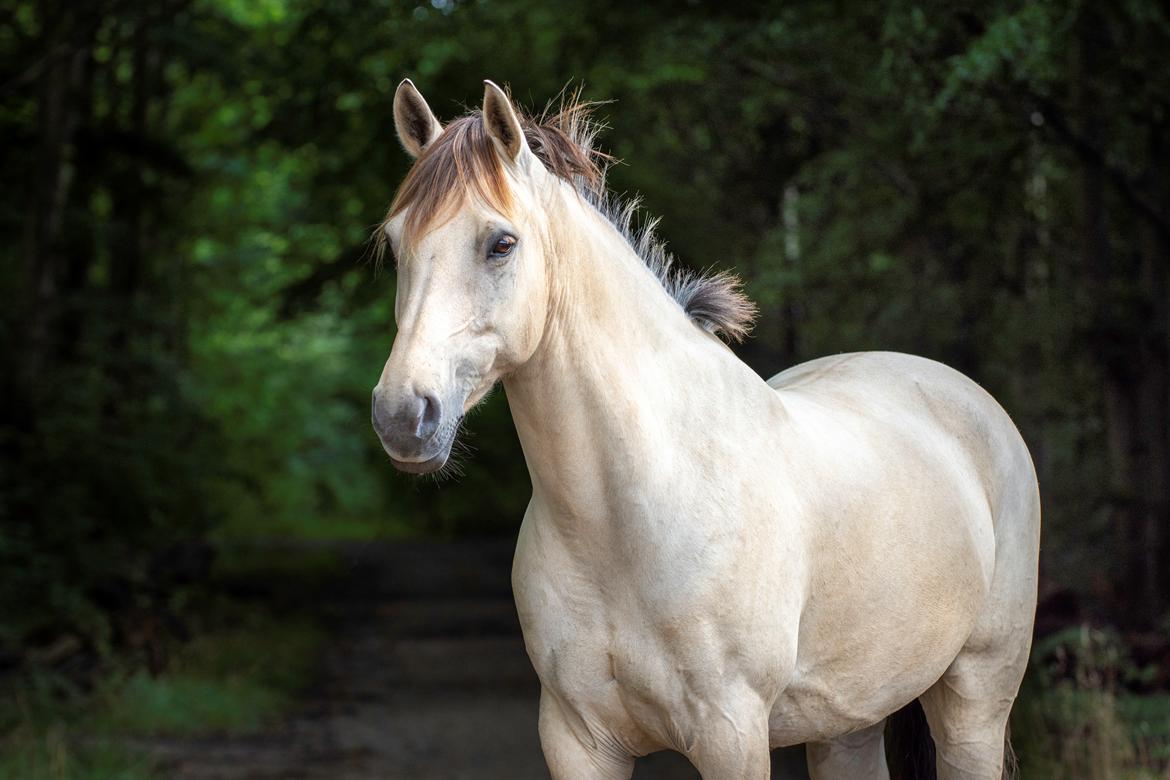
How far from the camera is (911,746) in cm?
380

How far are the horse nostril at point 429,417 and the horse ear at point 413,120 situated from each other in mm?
667

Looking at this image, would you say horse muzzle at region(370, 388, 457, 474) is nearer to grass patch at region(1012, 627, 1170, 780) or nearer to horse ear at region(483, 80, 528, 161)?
horse ear at region(483, 80, 528, 161)

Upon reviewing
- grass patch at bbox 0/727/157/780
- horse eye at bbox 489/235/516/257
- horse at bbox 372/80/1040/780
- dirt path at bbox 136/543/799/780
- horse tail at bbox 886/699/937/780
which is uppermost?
horse eye at bbox 489/235/516/257

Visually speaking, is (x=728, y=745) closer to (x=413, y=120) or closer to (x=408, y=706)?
(x=413, y=120)

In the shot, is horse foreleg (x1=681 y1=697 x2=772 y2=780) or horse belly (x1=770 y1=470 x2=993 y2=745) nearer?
horse foreleg (x1=681 y1=697 x2=772 y2=780)

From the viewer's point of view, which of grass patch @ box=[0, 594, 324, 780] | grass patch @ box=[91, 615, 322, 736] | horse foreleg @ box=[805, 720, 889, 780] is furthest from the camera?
grass patch @ box=[91, 615, 322, 736]

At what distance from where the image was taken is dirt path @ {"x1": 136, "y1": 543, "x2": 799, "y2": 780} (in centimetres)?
788

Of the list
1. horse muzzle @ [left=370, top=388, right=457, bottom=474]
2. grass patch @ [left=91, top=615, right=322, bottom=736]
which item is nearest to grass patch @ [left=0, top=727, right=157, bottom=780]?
grass patch @ [left=91, top=615, right=322, bottom=736]

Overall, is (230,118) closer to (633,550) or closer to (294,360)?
(294,360)

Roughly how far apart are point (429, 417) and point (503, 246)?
1.34 feet

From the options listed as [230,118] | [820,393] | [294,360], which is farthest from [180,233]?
[820,393]

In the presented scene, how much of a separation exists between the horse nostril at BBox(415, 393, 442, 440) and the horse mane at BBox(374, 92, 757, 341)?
15.1 inches

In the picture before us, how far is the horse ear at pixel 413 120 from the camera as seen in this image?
2.77 metres


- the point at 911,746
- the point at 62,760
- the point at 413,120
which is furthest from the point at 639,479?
the point at 62,760
